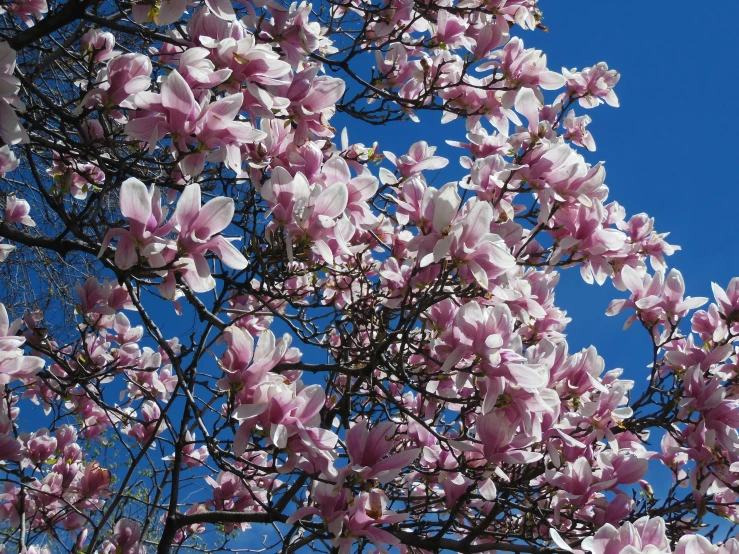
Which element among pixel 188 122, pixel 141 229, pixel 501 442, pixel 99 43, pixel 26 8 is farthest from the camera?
pixel 26 8

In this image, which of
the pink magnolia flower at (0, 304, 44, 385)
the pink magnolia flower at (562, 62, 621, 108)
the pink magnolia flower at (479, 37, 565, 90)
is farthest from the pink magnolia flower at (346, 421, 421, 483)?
the pink magnolia flower at (562, 62, 621, 108)

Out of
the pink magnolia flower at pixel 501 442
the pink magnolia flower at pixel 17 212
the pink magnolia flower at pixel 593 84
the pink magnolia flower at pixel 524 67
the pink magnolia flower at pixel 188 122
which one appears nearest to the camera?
the pink magnolia flower at pixel 188 122

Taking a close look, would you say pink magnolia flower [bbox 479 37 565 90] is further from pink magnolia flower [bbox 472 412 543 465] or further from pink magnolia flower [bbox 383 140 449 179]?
pink magnolia flower [bbox 472 412 543 465]

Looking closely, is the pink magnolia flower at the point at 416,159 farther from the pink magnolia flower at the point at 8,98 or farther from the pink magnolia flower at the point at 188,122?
the pink magnolia flower at the point at 8,98

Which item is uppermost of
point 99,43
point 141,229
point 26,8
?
point 26,8

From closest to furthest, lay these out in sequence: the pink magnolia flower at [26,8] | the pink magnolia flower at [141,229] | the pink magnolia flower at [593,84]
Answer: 1. the pink magnolia flower at [141,229]
2. the pink magnolia flower at [26,8]
3. the pink magnolia flower at [593,84]

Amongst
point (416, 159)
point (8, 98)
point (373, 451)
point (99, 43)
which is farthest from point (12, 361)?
point (416, 159)

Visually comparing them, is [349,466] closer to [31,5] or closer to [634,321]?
[634,321]

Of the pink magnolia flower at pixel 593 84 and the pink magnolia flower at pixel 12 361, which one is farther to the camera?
the pink magnolia flower at pixel 593 84

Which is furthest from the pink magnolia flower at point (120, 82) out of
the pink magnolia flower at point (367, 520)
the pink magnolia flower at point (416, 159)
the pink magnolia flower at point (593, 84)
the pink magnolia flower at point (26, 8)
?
the pink magnolia flower at point (593, 84)

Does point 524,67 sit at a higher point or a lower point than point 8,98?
higher

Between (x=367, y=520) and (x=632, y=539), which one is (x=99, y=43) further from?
(x=632, y=539)

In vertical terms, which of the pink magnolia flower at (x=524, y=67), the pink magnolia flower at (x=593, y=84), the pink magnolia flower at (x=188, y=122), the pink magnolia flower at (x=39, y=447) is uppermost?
the pink magnolia flower at (x=593, y=84)

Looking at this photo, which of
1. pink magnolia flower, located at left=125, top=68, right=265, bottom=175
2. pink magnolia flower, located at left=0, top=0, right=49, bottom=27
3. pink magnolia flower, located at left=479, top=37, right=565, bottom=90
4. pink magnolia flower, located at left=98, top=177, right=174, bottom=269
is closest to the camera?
pink magnolia flower, located at left=98, top=177, right=174, bottom=269
